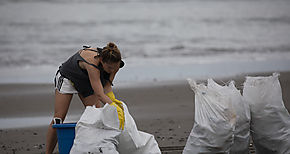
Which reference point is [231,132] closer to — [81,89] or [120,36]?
[81,89]

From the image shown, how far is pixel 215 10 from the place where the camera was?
70.8 ft

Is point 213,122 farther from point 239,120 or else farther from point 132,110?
point 132,110

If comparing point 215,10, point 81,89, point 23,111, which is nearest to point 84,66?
point 81,89

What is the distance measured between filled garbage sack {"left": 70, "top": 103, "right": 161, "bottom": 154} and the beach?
3.48 feet

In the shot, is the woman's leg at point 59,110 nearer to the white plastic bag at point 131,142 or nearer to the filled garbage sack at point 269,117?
the white plastic bag at point 131,142

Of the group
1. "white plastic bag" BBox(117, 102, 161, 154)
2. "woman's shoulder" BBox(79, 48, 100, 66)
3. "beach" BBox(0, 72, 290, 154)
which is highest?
"woman's shoulder" BBox(79, 48, 100, 66)

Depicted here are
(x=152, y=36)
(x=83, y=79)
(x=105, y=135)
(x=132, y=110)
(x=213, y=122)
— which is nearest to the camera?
(x=105, y=135)

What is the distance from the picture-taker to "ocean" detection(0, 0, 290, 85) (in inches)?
389

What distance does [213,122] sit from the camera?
148 inches

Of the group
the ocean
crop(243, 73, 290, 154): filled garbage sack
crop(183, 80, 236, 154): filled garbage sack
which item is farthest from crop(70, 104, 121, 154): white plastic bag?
the ocean

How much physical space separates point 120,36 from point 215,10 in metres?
7.50

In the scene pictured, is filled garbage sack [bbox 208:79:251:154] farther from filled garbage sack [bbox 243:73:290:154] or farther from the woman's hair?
the woman's hair

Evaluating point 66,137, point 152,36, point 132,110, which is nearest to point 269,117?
point 66,137

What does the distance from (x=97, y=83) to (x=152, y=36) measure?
11.8 m
